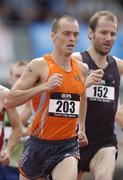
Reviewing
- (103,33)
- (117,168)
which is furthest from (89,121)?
(117,168)

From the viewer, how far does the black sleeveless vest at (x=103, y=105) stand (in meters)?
8.77

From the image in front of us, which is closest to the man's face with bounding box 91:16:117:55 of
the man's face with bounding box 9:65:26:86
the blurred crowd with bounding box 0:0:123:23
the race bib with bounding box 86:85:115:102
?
the race bib with bounding box 86:85:115:102

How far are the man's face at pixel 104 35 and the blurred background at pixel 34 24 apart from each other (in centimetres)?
693

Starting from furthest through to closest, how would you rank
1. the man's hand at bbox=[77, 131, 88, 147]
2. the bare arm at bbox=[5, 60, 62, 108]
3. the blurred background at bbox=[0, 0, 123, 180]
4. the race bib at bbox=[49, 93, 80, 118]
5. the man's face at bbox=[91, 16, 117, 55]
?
the blurred background at bbox=[0, 0, 123, 180], the man's face at bbox=[91, 16, 117, 55], the man's hand at bbox=[77, 131, 88, 147], the race bib at bbox=[49, 93, 80, 118], the bare arm at bbox=[5, 60, 62, 108]

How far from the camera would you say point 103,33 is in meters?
8.77

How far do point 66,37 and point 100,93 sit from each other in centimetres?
96

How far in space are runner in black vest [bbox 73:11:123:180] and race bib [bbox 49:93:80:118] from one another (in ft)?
2.46

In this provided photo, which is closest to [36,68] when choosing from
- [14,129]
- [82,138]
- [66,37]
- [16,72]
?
[66,37]

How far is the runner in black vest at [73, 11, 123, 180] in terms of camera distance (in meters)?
8.76

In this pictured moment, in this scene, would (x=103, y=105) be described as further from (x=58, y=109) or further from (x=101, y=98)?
(x=58, y=109)

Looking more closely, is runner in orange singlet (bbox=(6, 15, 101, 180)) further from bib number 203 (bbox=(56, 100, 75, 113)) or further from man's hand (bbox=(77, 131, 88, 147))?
man's hand (bbox=(77, 131, 88, 147))

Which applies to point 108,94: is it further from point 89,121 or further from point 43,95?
point 43,95

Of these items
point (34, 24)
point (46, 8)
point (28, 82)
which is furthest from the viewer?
point (46, 8)

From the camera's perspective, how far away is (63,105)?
8000 millimetres
